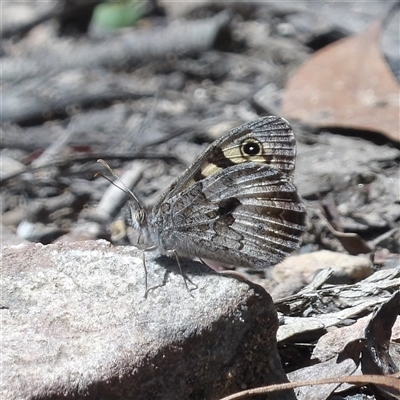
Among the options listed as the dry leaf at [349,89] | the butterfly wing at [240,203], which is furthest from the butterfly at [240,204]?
the dry leaf at [349,89]

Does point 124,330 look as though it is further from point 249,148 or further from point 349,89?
point 349,89

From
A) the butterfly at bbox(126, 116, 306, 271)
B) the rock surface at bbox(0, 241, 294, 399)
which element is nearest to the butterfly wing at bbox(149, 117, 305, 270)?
the butterfly at bbox(126, 116, 306, 271)

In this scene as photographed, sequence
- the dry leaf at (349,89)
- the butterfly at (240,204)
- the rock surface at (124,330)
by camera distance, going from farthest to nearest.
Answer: the dry leaf at (349,89) → the butterfly at (240,204) → the rock surface at (124,330)

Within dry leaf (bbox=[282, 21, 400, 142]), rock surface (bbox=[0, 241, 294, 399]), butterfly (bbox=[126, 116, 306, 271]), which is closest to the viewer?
rock surface (bbox=[0, 241, 294, 399])

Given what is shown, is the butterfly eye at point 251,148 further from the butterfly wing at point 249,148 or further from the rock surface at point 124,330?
the rock surface at point 124,330

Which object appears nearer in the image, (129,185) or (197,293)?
(197,293)

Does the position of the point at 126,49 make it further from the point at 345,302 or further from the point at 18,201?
the point at 345,302

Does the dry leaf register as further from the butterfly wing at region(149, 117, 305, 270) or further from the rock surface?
the rock surface

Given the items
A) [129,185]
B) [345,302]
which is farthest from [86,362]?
[129,185]
